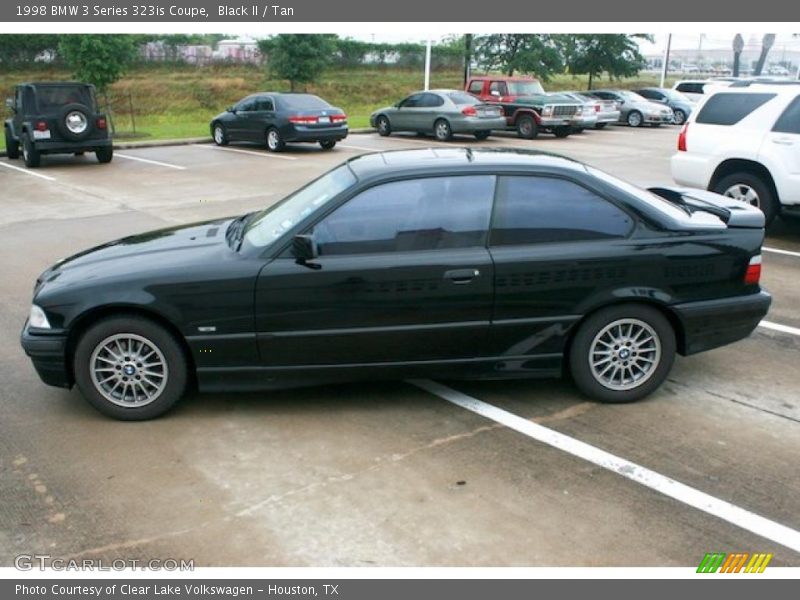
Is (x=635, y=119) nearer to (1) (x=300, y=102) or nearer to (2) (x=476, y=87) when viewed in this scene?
(2) (x=476, y=87)

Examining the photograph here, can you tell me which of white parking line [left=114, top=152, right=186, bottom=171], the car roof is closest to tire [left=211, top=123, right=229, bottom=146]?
white parking line [left=114, top=152, right=186, bottom=171]

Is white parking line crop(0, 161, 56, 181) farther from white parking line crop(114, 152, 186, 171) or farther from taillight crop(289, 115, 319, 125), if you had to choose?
taillight crop(289, 115, 319, 125)

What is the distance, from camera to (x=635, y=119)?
92.8ft

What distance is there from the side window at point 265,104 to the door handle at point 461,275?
15715 millimetres

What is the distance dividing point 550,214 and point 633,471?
64.2 inches

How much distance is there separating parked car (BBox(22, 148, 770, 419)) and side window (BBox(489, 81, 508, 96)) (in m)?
19.7

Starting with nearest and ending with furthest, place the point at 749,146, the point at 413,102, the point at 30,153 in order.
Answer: the point at 749,146
the point at 30,153
the point at 413,102

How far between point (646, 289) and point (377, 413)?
1.85 m

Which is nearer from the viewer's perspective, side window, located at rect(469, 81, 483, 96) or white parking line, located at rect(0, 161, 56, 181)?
white parking line, located at rect(0, 161, 56, 181)

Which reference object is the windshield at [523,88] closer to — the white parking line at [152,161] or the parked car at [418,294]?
the white parking line at [152,161]

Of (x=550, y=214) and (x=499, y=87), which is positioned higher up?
(x=499, y=87)

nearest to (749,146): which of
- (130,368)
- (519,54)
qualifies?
(130,368)

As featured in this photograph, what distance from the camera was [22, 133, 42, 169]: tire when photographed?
16406 mm

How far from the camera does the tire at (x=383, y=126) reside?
2321 cm
